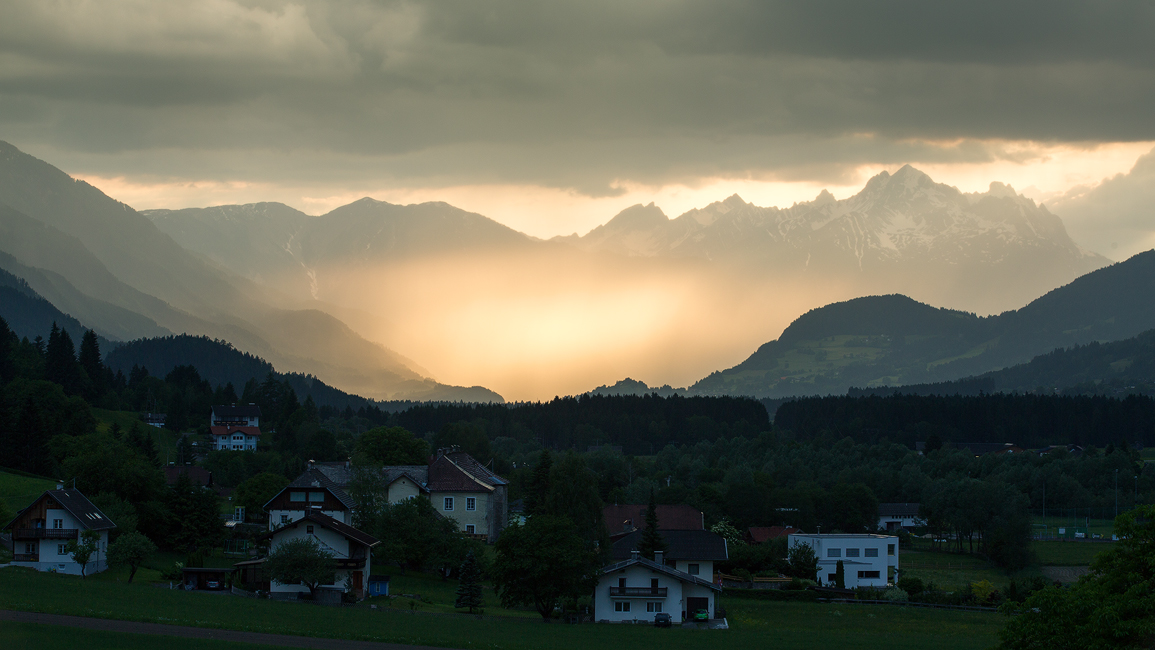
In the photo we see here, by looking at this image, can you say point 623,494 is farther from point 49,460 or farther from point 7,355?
point 7,355

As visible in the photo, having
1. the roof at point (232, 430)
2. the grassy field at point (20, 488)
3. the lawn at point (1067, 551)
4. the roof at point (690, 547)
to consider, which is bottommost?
the lawn at point (1067, 551)

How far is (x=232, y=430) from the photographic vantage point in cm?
18650

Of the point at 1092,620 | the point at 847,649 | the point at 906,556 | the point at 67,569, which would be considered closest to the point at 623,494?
the point at 906,556

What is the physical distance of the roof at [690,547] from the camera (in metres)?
73.8

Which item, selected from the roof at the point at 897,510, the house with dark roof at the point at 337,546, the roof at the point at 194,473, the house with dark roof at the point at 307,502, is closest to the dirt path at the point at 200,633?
the house with dark roof at the point at 337,546

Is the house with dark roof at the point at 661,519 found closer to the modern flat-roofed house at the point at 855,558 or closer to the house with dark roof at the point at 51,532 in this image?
the modern flat-roofed house at the point at 855,558

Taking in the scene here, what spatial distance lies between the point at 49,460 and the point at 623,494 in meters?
56.2

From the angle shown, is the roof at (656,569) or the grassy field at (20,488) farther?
the grassy field at (20,488)

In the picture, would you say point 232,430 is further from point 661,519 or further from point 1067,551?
point 1067,551

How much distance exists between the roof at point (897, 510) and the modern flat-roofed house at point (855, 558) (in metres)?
50.8

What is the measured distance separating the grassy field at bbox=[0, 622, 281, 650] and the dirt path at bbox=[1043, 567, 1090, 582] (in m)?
67.5

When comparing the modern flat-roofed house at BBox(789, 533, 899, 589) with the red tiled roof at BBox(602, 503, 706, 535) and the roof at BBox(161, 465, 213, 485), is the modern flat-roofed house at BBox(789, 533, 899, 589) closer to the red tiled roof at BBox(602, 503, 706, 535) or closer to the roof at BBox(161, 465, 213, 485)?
the red tiled roof at BBox(602, 503, 706, 535)

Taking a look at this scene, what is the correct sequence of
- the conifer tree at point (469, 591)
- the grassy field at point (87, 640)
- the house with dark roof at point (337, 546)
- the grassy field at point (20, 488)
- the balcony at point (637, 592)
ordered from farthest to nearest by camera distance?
the grassy field at point (20, 488) → the house with dark roof at point (337, 546) → the balcony at point (637, 592) → the conifer tree at point (469, 591) → the grassy field at point (87, 640)

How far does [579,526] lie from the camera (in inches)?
3123
